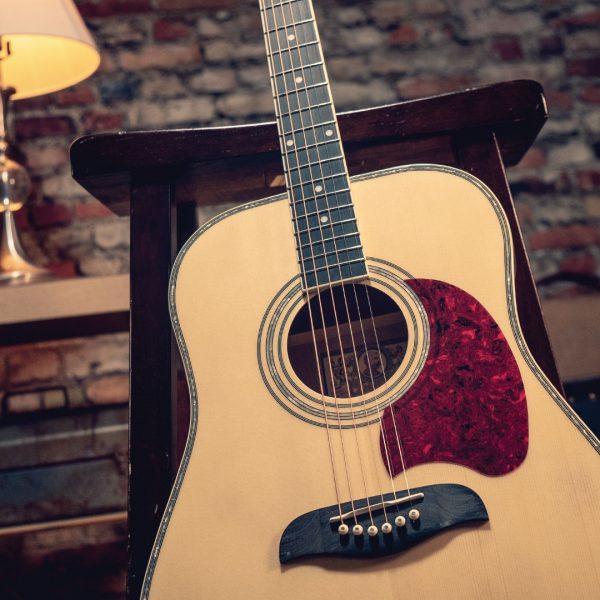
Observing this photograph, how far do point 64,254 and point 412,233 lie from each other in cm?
110

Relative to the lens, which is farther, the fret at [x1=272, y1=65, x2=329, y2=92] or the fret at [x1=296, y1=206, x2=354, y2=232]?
the fret at [x1=272, y1=65, x2=329, y2=92]

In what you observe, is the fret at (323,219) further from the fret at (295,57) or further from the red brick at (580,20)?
the red brick at (580,20)

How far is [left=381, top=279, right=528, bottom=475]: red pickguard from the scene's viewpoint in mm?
610

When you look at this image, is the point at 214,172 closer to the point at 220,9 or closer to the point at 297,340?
the point at 297,340

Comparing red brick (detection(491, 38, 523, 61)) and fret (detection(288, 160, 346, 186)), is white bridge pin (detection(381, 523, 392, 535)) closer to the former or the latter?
fret (detection(288, 160, 346, 186))

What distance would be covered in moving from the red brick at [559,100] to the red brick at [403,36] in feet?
1.30

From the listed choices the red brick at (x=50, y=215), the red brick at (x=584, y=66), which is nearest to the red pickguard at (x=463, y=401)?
the red brick at (x=50, y=215)

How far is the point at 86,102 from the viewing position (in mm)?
1621

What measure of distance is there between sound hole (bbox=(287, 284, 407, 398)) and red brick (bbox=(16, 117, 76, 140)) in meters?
1.12

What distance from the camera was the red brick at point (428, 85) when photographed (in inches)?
64.4

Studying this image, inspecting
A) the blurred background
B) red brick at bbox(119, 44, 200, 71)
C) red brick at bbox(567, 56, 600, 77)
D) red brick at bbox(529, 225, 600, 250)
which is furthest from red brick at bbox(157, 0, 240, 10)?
red brick at bbox(529, 225, 600, 250)

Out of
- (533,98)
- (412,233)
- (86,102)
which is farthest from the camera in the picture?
(86,102)

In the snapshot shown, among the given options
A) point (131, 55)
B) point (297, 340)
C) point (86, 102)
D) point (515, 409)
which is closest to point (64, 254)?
point (86, 102)

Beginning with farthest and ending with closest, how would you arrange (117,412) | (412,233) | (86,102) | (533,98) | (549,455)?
(86,102), (117,412), (533,98), (412,233), (549,455)
